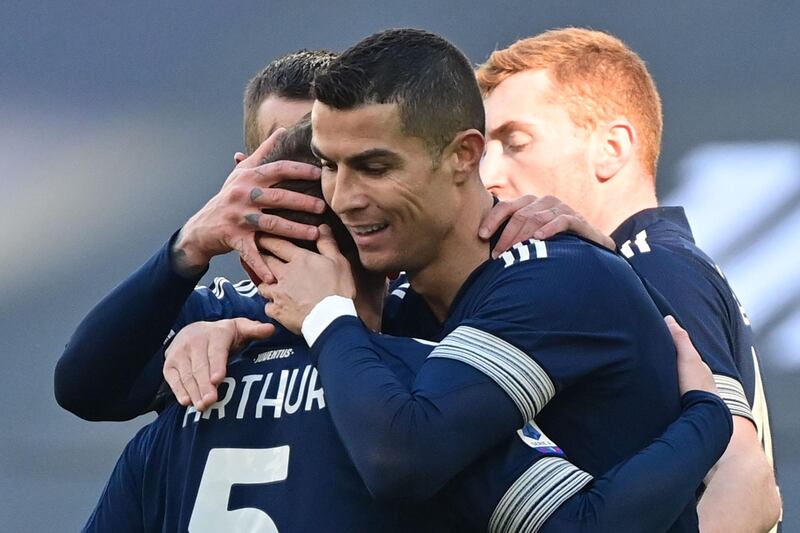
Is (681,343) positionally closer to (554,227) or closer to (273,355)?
→ (554,227)

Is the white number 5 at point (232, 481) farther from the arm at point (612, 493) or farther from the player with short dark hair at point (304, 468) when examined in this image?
the arm at point (612, 493)

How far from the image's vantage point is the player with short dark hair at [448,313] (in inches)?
64.0

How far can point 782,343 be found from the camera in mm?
4031

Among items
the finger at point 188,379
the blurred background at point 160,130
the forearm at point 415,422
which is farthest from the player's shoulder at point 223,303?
the blurred background at point 160,130

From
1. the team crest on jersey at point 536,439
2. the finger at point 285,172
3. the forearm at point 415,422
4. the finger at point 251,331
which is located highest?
the finger at point 285,172

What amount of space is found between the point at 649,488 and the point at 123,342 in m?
0.86

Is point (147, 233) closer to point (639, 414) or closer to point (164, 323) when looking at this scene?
point (164, 323)

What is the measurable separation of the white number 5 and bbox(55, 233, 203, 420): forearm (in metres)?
0.31

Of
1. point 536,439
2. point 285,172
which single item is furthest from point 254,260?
point 536,439

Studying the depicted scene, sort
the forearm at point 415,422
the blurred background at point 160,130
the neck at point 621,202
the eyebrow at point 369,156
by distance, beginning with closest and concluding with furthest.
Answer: the forearm at point 415,422 < the eyebrow at point 369,156 < the neck at point 621,202 < the blurred background at point 160,130

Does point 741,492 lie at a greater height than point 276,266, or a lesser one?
lesser

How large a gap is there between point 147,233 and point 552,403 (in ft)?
8.90

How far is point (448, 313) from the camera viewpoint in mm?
1932

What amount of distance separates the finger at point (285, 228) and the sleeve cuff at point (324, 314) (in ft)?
0.44
